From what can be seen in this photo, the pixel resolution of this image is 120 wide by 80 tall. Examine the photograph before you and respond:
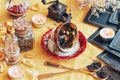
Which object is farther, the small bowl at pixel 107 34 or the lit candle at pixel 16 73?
the small bowl at pixel 107 34

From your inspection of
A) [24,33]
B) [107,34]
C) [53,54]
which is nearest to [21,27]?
[24,33]

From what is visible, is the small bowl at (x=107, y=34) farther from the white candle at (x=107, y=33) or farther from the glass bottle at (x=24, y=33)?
the glass bottle at (x=24, y=33)

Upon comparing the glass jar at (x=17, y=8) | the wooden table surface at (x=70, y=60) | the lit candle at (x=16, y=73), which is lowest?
the lit candle at (x=16, y=73)

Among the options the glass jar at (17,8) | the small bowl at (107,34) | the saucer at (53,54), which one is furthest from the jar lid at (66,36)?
the glass jar at (17,8)

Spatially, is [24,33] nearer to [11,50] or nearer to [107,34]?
[11,50]

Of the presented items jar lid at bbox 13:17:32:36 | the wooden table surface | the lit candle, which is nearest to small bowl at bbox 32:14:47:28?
the wooden table surface

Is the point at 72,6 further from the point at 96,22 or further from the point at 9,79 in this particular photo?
the point at 9,79

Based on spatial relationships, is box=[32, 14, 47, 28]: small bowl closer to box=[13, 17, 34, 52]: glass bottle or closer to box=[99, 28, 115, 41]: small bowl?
box=[13, 17, 34, 52]: glass bottle

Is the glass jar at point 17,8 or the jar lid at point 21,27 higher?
the glass jar at point 17,8
